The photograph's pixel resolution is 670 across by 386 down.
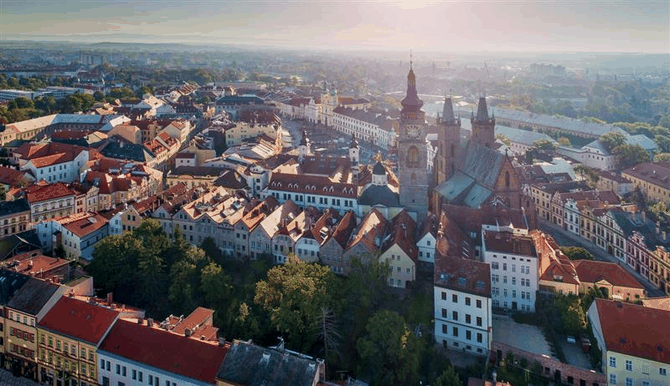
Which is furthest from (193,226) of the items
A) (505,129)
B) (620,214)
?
(505,129)

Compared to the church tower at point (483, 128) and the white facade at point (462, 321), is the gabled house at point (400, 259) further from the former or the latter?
the church tower at point (483, 128)

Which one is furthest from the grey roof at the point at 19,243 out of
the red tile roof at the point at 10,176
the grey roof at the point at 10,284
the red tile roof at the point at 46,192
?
the red tile roof at the point at 10,176

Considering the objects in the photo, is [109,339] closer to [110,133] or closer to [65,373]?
[65,373]

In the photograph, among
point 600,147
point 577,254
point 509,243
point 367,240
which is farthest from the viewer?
point 600,147

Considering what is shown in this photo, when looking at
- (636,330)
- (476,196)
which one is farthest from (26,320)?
(636,330)

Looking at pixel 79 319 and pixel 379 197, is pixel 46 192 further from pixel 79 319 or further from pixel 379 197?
pixel 379 197

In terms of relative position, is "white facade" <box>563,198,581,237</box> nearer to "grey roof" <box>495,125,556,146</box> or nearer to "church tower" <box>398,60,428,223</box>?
"church tower" <box>398,60,428,223</box>

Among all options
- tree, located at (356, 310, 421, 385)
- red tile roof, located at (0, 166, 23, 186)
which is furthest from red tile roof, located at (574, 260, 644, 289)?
red tile roof, located at (0, 166, 23, 186)
